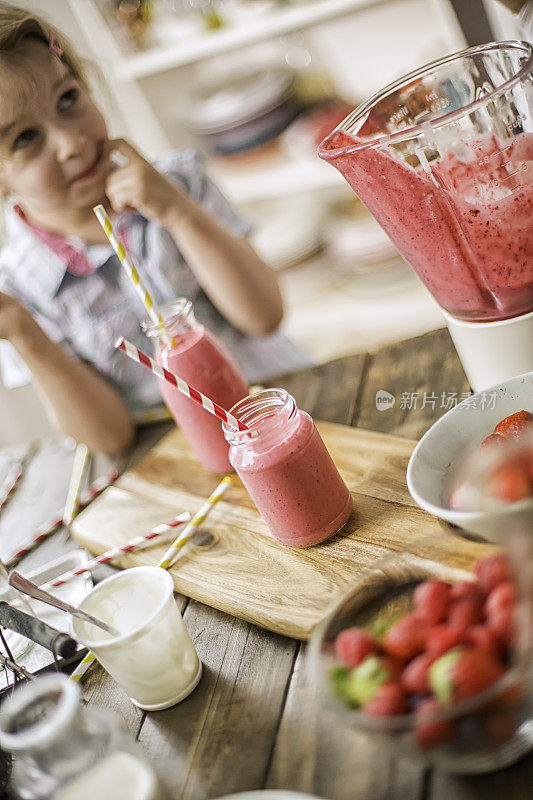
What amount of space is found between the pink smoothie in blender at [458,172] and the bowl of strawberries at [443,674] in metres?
0.39

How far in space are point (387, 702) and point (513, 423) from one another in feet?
1.13

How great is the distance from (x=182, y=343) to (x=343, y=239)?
64.5 inches

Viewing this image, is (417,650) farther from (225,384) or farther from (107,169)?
(107,169)

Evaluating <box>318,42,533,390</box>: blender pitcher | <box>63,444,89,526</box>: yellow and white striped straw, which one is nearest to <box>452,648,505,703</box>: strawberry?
<box>318,42,533,390</box>: blender pitcher

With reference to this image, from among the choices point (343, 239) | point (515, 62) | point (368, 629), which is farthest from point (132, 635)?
point (343, 239)

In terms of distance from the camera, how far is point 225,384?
44.1 inches

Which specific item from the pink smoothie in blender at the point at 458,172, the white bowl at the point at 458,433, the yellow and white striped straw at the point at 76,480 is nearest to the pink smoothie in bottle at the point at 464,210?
the pink smoothie in blender at the point at 458,172

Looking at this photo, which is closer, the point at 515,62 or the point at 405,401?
the point at 515,62

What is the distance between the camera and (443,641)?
59 cm

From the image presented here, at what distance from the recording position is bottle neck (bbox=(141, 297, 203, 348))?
1.09 m

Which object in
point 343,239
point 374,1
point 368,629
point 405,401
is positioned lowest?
point 343,239

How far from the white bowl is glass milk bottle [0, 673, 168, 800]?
36cm

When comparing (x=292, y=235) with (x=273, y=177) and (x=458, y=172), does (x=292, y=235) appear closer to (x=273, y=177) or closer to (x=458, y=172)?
(x=273, y=177)

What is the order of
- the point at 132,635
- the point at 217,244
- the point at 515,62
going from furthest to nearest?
1. the point at 217,244
2. the point at 515,62
3. the point at 132,635
